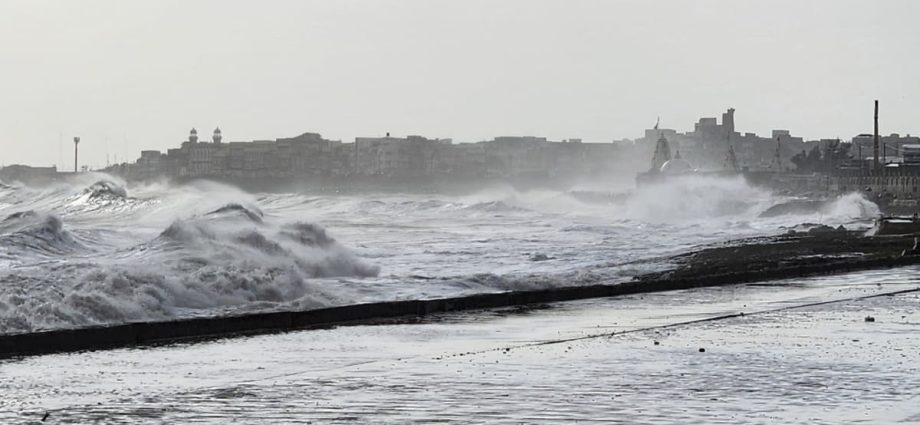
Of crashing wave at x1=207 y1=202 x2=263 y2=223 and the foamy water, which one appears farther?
crashing wave at x1=207 y1=202 x2=263 y2=223

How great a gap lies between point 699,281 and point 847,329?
298 inches

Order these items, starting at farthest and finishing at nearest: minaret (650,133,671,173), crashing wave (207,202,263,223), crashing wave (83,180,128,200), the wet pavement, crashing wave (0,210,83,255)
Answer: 1. minaret (650,133,671,173)
2. crashing wave (83,180,128,200)
3. crashing wave (207,202,263,223)
4. crashing wave (0,210,83,255)
5. the wet pavement

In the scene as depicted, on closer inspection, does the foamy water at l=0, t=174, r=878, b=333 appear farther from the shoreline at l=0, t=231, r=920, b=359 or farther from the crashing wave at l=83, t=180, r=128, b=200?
the crashing wave at l=83, t=180, r=128, b=200

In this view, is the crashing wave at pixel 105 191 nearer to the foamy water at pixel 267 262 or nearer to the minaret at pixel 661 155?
the foamy water at pixel 267 262

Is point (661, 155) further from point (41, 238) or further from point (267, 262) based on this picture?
point (267, 262)

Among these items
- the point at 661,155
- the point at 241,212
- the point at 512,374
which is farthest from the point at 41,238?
the point at 661,155

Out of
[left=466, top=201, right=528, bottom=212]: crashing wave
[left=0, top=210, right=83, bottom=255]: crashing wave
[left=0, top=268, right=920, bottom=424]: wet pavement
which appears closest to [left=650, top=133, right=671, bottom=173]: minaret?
[left=466, top=201, right=528, bottom=212]: crashing wave

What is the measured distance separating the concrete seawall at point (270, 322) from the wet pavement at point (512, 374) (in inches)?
17.3

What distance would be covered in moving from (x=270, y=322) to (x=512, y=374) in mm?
4412

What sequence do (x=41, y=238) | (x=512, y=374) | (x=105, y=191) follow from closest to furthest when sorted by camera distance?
(x=512, y=374), (x=41, y=238), (x=105, y=191)

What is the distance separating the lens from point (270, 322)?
47.7ft

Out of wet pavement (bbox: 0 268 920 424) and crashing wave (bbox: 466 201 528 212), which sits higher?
wet pavement (bbox: 0 268 920 424)

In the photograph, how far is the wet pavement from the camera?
882 cm

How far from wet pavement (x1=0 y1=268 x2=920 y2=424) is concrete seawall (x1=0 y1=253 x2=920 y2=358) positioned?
0.44 metres
